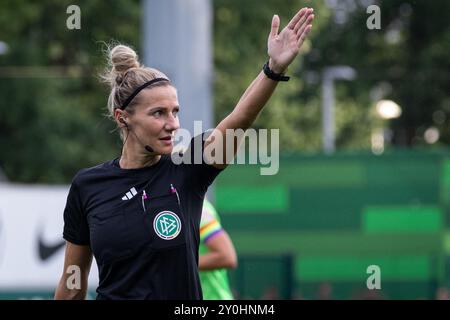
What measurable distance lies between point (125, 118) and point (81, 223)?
0.44 meters

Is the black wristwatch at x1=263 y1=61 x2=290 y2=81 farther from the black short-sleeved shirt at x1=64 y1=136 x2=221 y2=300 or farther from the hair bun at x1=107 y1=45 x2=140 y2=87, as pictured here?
the hair bun at x1=107 y1=45 x2=140 y2=87

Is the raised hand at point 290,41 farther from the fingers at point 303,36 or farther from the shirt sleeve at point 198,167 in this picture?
the shirt sleeve at point 198,167

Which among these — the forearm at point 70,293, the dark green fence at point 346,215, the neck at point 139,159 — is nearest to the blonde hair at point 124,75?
the neck at point 139,159

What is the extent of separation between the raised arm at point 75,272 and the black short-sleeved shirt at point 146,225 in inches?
5.4

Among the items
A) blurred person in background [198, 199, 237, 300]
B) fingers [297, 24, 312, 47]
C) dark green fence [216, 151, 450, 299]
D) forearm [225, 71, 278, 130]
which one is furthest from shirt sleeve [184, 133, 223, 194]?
dark green fence [216, 151, 450, 299]

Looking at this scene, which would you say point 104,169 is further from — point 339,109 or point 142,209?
point 339,109

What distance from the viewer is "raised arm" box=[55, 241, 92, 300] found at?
4.42m

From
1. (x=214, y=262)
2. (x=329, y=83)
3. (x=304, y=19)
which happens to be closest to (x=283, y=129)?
(x=329, y=83)

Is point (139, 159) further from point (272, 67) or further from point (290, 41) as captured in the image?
point (290, 41)

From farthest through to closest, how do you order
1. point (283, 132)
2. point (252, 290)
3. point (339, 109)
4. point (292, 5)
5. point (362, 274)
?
1. point (339, 109)
2. point (283, 132)
3. point (292, 5)
4. point (362, 274)
5. point (252, 290)

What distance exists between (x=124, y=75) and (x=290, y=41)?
2.42 ft

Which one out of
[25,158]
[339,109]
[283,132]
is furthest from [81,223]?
[339,109]
